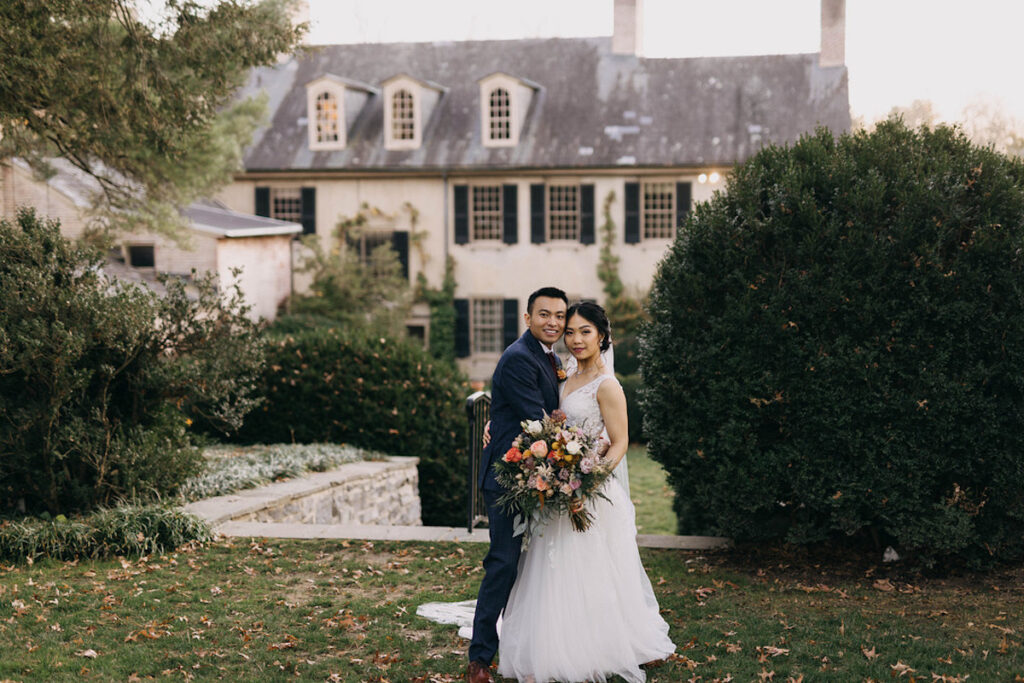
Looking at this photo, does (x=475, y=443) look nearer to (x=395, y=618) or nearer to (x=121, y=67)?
(x=395, y=618)

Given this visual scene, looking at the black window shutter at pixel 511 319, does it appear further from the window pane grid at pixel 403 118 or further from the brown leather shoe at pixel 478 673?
the brown leather shoe at pixel 478 673

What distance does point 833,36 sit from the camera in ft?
89.9

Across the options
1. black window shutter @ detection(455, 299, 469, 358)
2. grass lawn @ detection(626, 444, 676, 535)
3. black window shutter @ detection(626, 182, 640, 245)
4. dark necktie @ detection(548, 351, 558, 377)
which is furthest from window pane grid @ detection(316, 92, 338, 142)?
dark necktie @ detection(548, 351, 558, 377)

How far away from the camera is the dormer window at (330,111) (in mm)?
28062

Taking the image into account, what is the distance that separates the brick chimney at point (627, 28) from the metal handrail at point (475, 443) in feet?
67.4

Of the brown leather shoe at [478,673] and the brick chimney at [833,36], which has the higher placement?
the brick chimney at [833,36]

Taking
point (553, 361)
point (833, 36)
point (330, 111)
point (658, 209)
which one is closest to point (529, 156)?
point (658, 209)

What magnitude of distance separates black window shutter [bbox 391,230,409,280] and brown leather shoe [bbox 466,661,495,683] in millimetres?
22792

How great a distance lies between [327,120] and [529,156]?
5.93m

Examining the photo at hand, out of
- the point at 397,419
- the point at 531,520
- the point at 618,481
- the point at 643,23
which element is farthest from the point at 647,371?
the point at 643,23

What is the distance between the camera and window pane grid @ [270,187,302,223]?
93.2ft

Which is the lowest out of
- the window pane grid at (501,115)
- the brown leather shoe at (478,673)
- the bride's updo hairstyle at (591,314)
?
the brown leather shoe at (478,673)

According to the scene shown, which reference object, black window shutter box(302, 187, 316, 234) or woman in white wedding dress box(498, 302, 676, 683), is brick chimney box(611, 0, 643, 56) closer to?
black window shutter box(302, 187, 316, 234)

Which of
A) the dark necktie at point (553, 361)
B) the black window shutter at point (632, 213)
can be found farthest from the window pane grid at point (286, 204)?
the dark necktie at point (553, 361)
